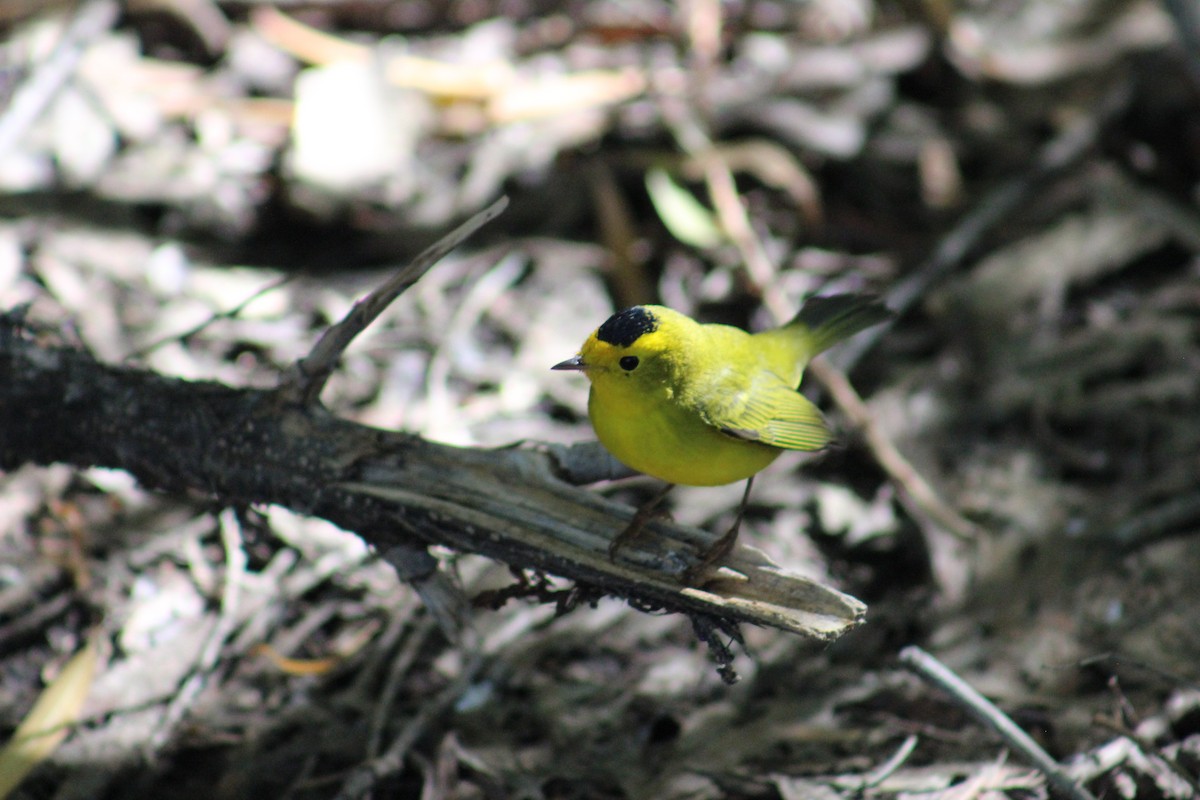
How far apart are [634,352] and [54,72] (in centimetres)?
349

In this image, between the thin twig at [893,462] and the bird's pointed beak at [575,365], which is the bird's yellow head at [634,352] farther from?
the thin twig at [893,462]

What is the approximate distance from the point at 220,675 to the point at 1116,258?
4.17 meters

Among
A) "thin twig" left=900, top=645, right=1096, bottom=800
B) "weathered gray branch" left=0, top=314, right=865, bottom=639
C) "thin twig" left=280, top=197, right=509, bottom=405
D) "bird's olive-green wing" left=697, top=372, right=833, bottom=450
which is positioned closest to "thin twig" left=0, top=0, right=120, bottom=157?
"weathered gray branch" left=0, top=314, right=865, bottom=639

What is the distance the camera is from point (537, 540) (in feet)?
8.75

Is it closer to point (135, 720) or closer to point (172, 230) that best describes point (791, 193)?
point (172, 230)

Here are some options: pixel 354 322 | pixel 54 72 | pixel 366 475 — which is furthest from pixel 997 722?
pixel 54 72

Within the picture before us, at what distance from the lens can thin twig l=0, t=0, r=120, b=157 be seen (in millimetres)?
4629

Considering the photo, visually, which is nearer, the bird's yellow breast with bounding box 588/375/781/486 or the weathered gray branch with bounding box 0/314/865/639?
the weathered gray branch with bounding box 0/314/865/639

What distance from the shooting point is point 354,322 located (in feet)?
8.74

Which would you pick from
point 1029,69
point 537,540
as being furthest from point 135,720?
point 1029,69

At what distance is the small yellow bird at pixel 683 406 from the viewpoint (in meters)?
2.95

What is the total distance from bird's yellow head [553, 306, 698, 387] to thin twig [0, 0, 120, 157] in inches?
122

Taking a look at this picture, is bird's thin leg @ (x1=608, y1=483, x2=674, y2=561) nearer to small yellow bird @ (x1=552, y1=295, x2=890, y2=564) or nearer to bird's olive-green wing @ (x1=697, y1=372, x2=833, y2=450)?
small yellow bird @ (x1=552, y1=295, x2=890, y2=564)

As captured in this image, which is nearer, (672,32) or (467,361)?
(467,361)
